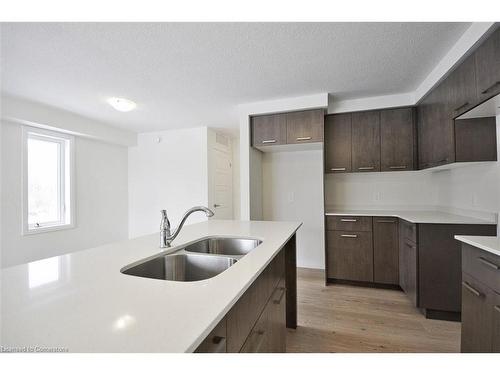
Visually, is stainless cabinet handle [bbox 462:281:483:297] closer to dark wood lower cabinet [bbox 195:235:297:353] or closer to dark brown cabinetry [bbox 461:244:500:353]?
dark brown cabinetry [bbox 461:244:500:353]

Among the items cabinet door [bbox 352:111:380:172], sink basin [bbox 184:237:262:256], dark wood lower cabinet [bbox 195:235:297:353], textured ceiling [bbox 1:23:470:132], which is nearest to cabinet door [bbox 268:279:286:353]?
dark wood lower cabinet [bbox 195:235:297:353]

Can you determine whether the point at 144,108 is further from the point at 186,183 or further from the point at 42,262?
the point at 42,262

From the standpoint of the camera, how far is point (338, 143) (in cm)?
313

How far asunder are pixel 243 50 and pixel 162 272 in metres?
1.80

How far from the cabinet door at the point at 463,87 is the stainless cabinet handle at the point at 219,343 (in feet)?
7.50

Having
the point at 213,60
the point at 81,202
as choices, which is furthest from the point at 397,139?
the point at 81,202

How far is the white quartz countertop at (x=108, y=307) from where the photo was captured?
0.47 m

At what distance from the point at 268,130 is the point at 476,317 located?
2.59 metres

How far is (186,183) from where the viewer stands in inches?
171

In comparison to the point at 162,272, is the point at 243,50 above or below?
above

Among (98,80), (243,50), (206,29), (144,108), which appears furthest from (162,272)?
(144,108)

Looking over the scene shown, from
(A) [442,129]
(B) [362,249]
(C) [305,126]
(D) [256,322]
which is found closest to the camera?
(D) [256,322]

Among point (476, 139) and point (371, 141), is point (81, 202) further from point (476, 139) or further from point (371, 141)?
point (476, 139)

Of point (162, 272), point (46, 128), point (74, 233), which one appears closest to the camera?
point (162, 272)
